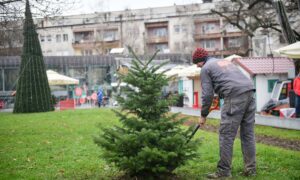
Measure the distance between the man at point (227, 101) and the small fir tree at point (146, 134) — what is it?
583mm

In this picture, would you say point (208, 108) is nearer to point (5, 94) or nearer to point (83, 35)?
point (5, 94)

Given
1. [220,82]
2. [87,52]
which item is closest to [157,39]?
[87,52]

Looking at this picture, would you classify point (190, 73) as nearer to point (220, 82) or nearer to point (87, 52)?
point (220, 82)

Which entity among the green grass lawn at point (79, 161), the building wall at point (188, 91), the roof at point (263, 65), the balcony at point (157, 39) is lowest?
the building wall at point (188, 91)

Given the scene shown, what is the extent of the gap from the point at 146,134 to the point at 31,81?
2145 centimetres

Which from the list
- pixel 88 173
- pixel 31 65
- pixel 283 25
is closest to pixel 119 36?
pixel 31 65

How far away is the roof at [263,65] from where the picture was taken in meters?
22.6

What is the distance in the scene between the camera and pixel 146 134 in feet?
18.4

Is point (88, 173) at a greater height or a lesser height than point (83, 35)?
lesser

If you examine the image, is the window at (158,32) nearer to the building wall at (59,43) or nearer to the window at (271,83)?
the building wall at (59,43)

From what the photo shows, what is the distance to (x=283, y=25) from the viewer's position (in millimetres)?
19016

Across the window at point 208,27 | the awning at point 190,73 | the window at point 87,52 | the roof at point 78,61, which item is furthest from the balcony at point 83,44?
the awning at point 190,73

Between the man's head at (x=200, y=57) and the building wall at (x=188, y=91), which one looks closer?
the man's head at (x=200, y=57)

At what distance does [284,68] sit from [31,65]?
14154 millimetres
